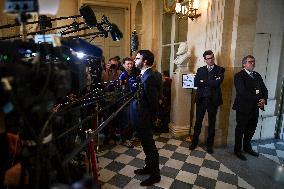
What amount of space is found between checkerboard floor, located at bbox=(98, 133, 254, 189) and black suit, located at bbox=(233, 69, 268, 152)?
0.77 meters

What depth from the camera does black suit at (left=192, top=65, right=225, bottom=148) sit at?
429cm

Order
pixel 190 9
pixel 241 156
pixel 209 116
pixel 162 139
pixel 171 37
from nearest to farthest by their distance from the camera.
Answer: pixel 241 156 < pixel 209 116 < pixel 190 9 < pixel 162 139 < pixel 171 37

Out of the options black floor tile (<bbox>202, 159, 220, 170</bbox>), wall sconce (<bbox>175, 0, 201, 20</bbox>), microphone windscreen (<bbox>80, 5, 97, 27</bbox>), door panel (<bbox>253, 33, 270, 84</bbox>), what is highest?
wall sconce (<bbox>175, 0, 201, 20</bbox>)

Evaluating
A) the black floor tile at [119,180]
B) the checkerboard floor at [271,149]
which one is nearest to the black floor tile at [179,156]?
the black floor tile at [119,180]

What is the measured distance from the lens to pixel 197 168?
382 cm

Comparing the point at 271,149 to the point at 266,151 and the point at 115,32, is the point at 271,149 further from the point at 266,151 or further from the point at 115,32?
the point at 115,32

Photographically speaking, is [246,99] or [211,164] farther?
[246,99]

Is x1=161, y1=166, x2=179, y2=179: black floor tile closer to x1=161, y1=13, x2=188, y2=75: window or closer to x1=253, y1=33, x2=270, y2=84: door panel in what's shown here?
x1=253, y1=33, x2=270, y2=84: door panel

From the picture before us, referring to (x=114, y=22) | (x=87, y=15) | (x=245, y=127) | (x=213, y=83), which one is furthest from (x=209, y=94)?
(x=114, y=22)

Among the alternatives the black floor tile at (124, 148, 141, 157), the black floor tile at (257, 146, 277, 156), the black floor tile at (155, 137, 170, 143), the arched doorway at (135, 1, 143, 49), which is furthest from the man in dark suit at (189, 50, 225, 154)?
the arched doorway at (135, 1, 143, 49)

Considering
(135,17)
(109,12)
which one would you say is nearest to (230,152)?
(135,17)

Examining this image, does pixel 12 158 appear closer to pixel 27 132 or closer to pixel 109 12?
pixel 27 132

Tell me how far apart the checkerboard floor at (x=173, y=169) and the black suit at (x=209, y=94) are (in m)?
0.49

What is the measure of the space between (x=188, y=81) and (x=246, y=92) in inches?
45.9
